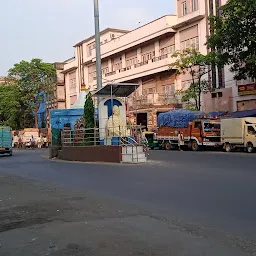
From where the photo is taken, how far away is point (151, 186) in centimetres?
1081

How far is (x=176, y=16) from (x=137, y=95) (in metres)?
10.1

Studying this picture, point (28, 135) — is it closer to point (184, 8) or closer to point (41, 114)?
point (41, 114)

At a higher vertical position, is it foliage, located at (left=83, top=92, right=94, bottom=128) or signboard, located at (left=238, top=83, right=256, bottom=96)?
signboard, located at (left=238, top=83, right=256, bottom=96)

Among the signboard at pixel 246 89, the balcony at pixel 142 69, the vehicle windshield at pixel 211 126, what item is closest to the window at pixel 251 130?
the vehicle windshield at pixel 211 126

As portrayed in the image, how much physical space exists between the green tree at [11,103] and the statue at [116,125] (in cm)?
4331

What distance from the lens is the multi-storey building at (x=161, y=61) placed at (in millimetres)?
36969

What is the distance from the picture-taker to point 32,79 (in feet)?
195

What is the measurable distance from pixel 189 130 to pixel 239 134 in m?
5.54

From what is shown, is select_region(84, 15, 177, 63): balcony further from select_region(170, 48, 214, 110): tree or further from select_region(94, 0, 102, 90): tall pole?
select_region(94, 0, 102, 90): tall pole

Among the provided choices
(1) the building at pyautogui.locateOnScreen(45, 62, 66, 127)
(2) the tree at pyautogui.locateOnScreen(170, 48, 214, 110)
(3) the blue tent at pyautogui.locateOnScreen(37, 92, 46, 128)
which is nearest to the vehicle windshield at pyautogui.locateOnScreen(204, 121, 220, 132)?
(2) the tree at pyautogui.locateOnScreen(170, 48, 214, 110)

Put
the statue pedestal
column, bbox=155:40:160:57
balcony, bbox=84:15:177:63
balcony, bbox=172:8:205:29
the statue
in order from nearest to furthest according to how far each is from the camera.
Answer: the statue → the statue pedestal → balcony, bbox=172:8:205:29 → balcony, bbox=84:15:177:63 → column, bbox=155:40:160:57

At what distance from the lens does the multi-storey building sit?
3697 cm

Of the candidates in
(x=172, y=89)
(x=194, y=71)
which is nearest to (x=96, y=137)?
(x=194, y=71)

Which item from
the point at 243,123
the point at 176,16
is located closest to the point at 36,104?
the point at 176,16
